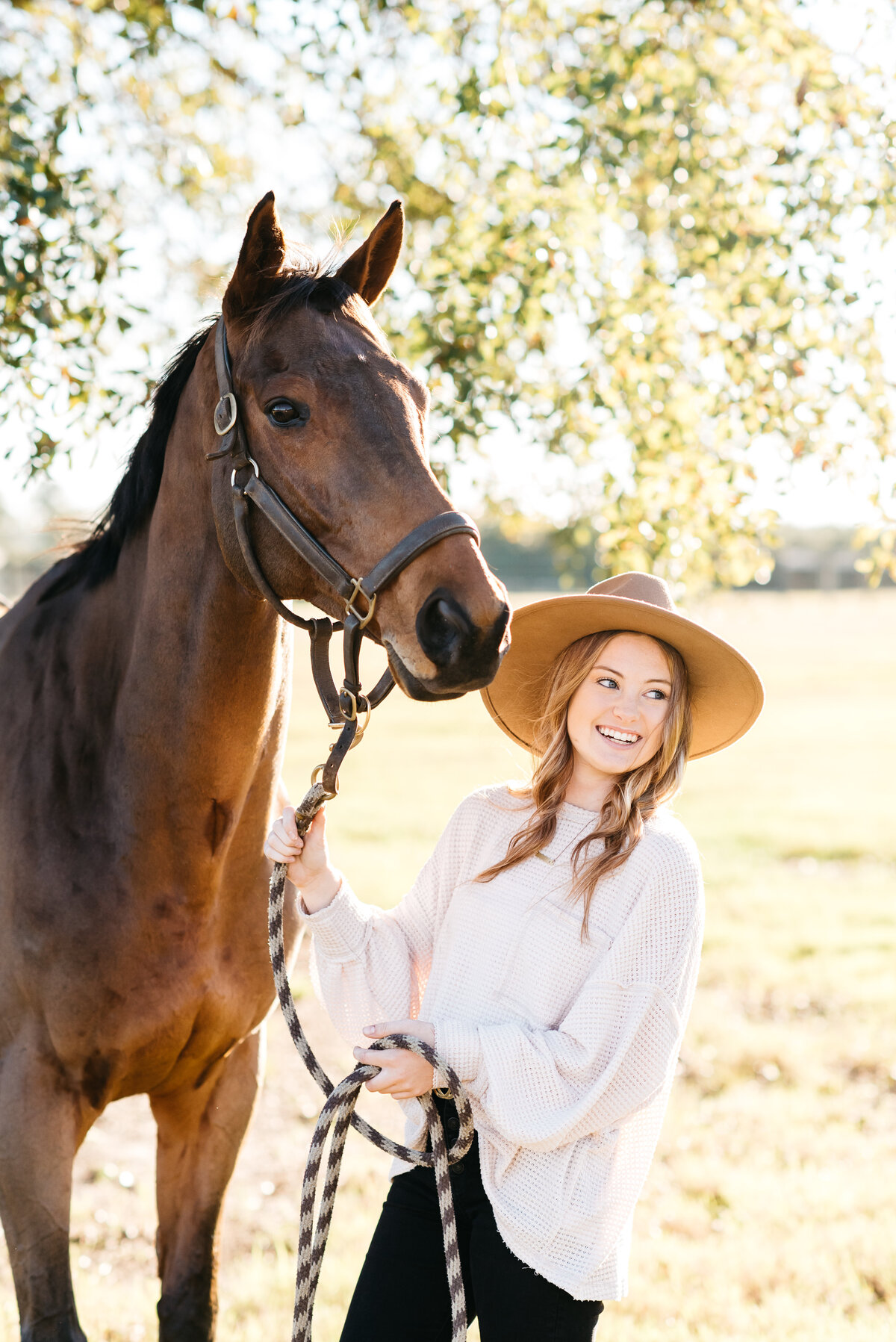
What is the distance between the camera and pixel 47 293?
3.60m

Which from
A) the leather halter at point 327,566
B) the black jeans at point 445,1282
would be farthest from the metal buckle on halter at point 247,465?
the black jeans at point 445,1282

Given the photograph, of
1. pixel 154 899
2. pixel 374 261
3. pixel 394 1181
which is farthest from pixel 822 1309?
pixel 374 261

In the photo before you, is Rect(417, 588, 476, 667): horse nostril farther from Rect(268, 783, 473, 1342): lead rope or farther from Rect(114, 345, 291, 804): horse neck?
Rect(114, 345, 291, 804): horse neck

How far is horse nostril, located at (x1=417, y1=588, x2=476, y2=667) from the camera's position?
1.59m

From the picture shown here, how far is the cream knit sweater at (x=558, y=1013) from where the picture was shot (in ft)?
5.84

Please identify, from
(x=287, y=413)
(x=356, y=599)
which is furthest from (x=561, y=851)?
(x=287, y=413)

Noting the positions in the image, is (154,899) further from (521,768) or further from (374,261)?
(374,261)

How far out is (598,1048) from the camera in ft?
5.84

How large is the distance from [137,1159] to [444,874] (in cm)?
285

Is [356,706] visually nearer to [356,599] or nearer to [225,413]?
[356,599]

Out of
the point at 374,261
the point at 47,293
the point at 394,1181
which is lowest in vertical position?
the point at 394,1181

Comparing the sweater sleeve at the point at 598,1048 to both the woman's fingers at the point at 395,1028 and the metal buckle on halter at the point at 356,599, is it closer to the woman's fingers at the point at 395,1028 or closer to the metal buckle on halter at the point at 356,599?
the woman's fingers at the point at 395,1028

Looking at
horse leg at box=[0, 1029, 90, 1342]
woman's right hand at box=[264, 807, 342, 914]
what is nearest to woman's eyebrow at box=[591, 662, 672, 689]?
woman's right hand at box=[264, 807, 342, 914]

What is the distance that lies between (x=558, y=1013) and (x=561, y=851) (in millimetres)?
283
